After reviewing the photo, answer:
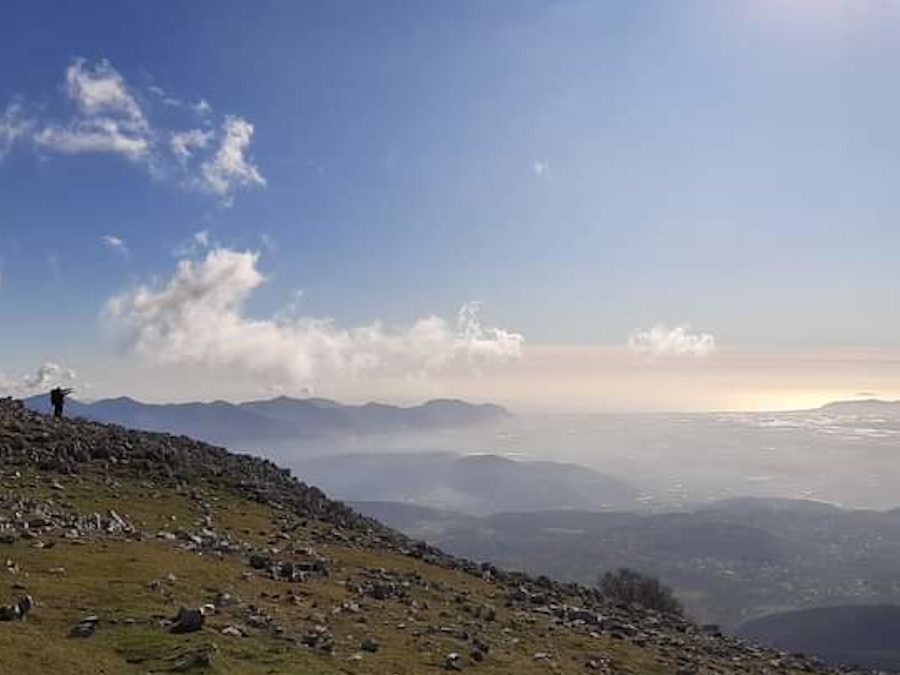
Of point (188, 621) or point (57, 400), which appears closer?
point (188, 621)

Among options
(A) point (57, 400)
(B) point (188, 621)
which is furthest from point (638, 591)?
(B) point (188, 621)

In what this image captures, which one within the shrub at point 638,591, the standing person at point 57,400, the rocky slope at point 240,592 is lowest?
the shrub at point 638,591

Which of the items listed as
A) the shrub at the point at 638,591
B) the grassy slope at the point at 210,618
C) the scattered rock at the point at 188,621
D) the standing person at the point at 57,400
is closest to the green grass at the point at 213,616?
the grassy slope at the point at 210,618

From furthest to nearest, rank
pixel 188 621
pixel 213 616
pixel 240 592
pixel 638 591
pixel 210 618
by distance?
pixel 638 591
pixel 240 592
pixel 213 616
pixel 210 618
pixel 188 621

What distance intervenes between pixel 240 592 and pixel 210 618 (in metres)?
5.50

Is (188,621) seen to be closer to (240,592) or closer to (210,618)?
(210,618)

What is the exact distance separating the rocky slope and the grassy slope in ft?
0.36

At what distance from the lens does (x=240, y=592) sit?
1533 inches

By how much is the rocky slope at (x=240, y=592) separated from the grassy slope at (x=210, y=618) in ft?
0.36

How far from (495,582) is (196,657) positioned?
3524 centimetres

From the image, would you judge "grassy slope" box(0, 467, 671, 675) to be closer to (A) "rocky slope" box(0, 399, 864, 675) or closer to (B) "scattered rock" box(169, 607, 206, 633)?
(A) "rocky slope" box(0, 399, 864, 675)

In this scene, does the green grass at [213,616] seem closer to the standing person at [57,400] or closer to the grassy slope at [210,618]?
the grassy slope at [210,618]

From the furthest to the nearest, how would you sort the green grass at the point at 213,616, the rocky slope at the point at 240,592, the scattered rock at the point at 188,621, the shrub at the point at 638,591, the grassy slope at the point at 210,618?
1. the shrub at the point at 638,591
2. the scattered rock at the point at 188,621
3. the rocky slope at the point at 240,592
4. the grassy slope at the point at 210,618
5. the green grass at the point at 213,616

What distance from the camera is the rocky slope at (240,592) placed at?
30.4m
